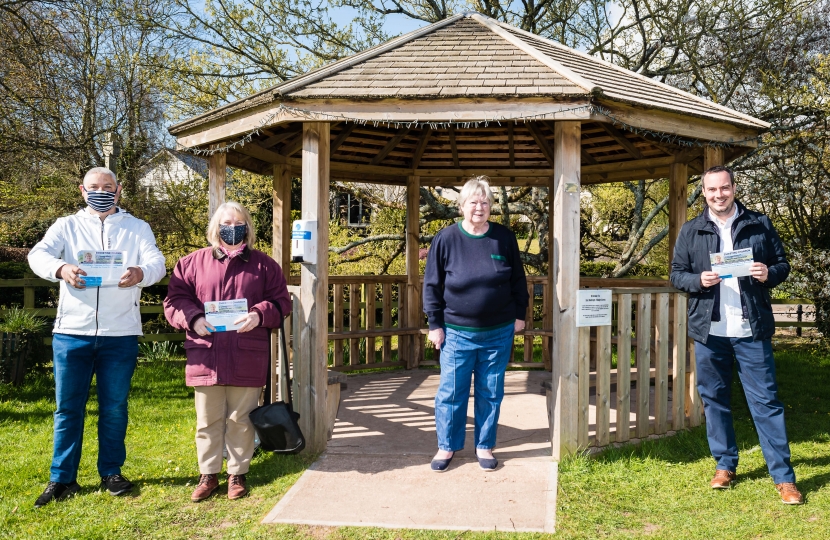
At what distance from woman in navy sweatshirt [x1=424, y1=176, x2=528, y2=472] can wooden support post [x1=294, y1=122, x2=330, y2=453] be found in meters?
0.90

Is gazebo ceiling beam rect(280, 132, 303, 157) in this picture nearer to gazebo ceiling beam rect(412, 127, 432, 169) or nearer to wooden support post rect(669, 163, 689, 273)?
gazebo ceiling beam rect(412, 127, 432, 169)

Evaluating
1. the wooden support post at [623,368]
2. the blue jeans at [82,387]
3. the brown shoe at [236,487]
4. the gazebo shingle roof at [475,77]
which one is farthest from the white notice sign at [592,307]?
the blue jeans at [82,387]

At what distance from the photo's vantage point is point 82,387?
4.12 meters

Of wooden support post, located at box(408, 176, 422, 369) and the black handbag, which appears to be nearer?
the black handbag

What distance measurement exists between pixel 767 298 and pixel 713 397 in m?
0.70

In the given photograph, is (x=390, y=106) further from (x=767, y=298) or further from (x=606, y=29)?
(x=606, y=29)

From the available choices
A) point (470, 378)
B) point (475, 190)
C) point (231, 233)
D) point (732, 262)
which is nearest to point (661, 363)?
point (732, 262)

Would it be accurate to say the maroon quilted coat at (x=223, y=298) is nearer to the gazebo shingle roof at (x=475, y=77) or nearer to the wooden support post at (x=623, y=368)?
the gazebo shingle roof at (x=475, y=77)

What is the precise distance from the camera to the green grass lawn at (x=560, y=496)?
3656mm

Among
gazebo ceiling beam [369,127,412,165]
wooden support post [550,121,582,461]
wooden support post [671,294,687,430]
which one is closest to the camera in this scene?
wooden support post [550,121,582,461]

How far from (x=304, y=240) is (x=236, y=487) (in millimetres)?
1713

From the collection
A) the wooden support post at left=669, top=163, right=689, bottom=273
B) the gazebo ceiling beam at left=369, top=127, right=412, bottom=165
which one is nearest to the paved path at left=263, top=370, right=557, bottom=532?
the wooden support post at left=669, top=163, right=689, bottom=273

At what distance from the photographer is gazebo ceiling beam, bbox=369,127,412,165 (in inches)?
295

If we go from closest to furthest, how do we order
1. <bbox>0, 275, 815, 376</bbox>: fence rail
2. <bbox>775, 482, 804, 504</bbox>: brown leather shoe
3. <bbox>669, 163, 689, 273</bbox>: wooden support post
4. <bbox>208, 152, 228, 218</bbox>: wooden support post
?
<bbox>775, 482, 804, 504</bbox>: brown leather shoe < <bbox>208, 152, 228, 218</bbox>: wooden support post < <bbox>669, 163, 689, 273</bbox>: wooden support post < <bbox>0, 275, 815, 376</bbox>: fence rail
